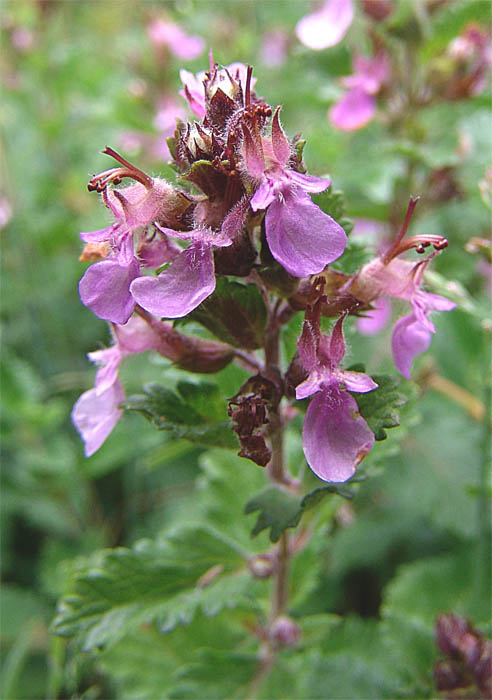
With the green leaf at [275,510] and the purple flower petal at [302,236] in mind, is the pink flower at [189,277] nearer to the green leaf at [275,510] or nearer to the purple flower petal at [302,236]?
the purple flower petal at [302,236]

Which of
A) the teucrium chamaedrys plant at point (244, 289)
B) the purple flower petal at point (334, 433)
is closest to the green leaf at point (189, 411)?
the teucrium chamaedrys plant at point (244, 289)

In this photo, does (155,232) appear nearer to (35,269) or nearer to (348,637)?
(348,637)

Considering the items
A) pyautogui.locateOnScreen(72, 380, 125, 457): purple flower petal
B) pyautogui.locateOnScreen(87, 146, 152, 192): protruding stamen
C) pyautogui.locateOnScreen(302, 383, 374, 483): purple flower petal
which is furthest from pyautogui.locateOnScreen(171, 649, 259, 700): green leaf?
pyautogui.locateOnScreen(87, 146, 152, 192): protruding stamen

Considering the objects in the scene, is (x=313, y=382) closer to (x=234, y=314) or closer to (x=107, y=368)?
(x=234, y=314)

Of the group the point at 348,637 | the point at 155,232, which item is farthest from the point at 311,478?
the point at 348,637

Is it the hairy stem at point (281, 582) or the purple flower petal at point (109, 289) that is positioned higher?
the purple flower petal at point (109, 289)

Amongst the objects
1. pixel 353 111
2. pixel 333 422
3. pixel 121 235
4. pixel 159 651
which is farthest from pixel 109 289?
pixel 353 111
